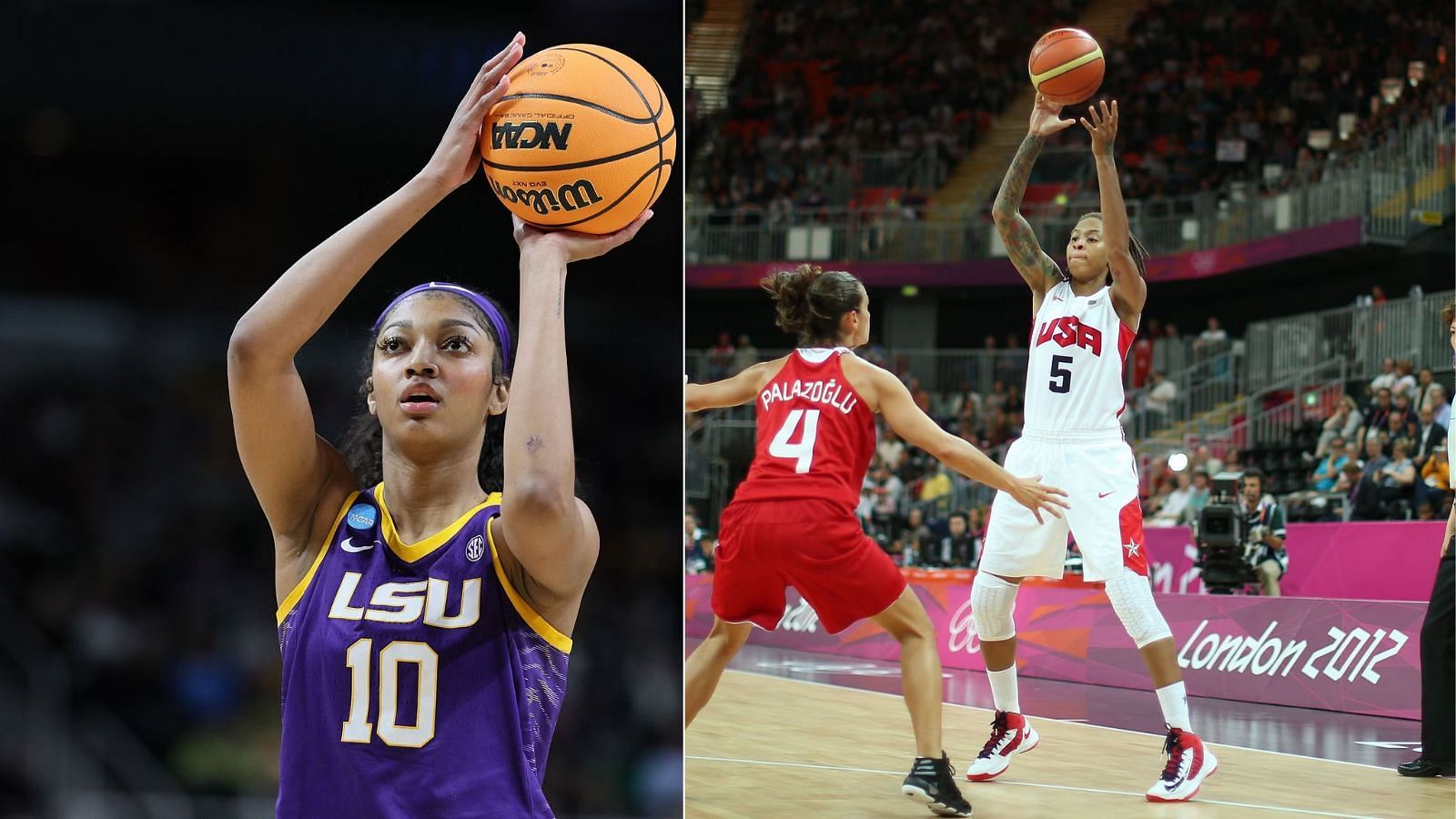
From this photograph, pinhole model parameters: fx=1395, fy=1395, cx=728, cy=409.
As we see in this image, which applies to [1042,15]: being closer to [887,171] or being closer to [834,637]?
[887,171]

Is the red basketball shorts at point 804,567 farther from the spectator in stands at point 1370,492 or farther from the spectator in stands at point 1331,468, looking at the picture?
the spectator in stands at point 1331,468

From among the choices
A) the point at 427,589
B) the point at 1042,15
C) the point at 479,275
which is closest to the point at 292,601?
the point at 427,589

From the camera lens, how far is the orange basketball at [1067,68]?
5.23 metres

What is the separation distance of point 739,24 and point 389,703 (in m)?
21.9

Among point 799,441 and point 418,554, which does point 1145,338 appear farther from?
point 418,554

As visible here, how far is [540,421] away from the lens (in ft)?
5.80

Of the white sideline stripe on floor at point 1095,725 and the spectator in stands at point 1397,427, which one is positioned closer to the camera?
the white sideline stripe on floor at point 1095,725

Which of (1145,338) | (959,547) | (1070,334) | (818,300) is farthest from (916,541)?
(818,300)

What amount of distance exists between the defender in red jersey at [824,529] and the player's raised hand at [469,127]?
2.32 meters

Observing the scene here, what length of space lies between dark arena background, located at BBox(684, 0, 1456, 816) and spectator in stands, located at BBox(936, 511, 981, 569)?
3cm

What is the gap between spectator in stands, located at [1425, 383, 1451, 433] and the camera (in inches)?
376

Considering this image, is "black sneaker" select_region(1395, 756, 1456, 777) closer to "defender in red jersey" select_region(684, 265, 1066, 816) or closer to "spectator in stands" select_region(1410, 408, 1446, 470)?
"defender in red jersey" select_region(684, 265, 1066, 816)

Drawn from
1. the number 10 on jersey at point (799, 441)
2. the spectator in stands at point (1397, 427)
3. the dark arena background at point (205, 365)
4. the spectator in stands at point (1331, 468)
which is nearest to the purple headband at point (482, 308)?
the dark arena background at point (205, 365)

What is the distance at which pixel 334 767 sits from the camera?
6.19 feet
